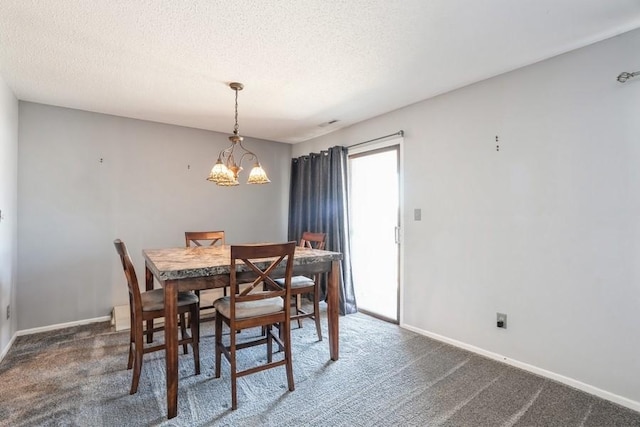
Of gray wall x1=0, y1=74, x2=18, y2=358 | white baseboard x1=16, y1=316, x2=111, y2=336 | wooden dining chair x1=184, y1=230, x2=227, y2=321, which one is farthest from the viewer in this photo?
wooden dining chair x1=184, y1=230, x2=227, y2=321

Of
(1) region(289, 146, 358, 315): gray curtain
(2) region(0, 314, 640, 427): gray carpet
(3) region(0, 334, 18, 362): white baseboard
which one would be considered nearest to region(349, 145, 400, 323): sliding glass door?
(1) region(289, 146, 358, 315): gray curtain

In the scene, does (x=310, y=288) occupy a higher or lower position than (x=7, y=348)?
higher

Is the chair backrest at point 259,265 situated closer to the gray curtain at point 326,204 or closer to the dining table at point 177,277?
the dining table at point 177,277

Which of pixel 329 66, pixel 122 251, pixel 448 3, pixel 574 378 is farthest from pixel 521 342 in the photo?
pixel 122 251

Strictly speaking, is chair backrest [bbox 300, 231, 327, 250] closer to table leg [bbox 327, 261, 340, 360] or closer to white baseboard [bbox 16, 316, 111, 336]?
table leg [bbox 327, 261, 340, 360]

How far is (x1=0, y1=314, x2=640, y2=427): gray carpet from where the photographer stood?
1815 millimetres

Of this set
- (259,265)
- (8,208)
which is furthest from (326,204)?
(8,208)

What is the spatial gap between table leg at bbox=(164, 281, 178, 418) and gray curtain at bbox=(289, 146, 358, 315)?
2190mm

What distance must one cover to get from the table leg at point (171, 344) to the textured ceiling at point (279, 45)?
A: 1.60 m

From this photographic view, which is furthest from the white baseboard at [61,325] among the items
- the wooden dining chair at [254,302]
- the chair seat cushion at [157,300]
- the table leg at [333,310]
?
the table leg at [333,310]

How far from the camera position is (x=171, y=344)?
6.23 ft

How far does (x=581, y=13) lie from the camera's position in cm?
179

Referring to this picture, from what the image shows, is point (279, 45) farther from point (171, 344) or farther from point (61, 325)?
point (61, 325)

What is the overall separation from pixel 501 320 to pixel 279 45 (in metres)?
2.69
